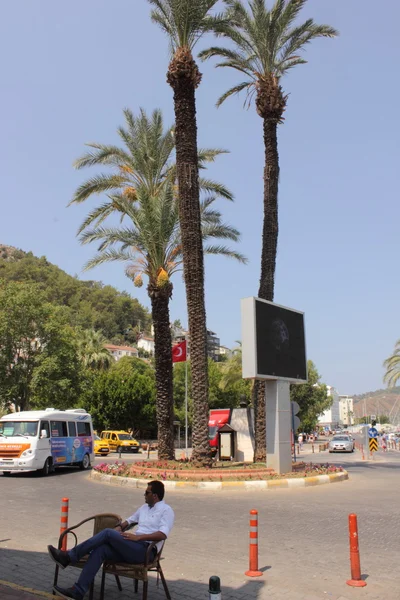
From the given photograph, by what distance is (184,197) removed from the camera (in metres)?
18.5

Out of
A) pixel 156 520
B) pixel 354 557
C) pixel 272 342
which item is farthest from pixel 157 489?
pixel 272 342

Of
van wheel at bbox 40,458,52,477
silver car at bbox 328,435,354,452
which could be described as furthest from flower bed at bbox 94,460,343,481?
silver car at bbox 328,435,354,452

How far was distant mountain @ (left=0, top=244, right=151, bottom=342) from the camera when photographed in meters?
150

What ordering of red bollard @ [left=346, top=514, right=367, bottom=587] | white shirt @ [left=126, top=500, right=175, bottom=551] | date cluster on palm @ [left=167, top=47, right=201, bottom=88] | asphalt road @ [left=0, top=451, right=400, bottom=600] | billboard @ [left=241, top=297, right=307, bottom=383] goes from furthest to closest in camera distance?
date cluster on palm @ [left=167, top=47, right=201, bottom=88] → billboard @ [left=241, top=297, right=307, bottom=383] → asphalt road @ [left=0, top=451, right=400, bottom=600] → red bollard @ [left=346, top=514, right=367, bottom=587] → white shirt @ [left=126, top=500, right=175, bottom=551]

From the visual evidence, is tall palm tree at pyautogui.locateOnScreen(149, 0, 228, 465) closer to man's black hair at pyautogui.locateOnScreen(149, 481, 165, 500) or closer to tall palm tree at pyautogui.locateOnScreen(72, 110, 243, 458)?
tall palm tree at pyautogui.locateOnScreen(72, 110, 243, 458)

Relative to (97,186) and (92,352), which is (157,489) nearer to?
(97,186)

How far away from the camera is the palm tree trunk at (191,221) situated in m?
17.5

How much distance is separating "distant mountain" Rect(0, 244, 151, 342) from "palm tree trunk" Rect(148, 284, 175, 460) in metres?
122

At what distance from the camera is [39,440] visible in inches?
777

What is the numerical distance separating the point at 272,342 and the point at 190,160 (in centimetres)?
671

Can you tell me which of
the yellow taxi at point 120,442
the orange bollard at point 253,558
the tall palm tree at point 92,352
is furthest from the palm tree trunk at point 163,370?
the tall palm tree at point 92,352

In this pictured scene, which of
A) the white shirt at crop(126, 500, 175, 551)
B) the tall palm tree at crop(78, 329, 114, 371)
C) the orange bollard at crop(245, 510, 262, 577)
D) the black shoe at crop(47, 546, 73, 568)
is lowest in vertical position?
the orange bollard at crop(245, 510, 262, 577)

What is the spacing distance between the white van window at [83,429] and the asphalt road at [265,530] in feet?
21.1

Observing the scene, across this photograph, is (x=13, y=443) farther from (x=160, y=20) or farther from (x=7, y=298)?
(x=7, y=298)
